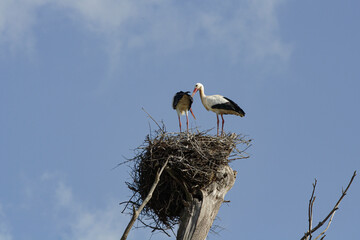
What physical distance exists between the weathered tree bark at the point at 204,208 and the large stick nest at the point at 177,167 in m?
0.10

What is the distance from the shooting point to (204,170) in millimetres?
7926

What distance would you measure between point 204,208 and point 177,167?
2.41 ft

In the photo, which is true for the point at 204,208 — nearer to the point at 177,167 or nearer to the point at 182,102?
the point at 177,167

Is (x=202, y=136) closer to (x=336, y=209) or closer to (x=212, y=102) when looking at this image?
(x=212, y=102)

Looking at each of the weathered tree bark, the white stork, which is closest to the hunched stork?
the white stork

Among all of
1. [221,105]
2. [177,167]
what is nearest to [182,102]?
[221,105]

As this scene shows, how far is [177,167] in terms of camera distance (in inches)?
312

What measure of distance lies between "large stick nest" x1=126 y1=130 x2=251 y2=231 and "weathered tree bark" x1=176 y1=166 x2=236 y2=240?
100 millimetres

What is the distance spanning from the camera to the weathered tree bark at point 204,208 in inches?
293

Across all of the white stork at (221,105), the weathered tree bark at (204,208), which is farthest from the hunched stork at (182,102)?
the weathered tree bark at (204,208)

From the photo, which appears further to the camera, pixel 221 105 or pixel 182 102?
pixel 182 102

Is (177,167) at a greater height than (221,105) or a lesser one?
lesser

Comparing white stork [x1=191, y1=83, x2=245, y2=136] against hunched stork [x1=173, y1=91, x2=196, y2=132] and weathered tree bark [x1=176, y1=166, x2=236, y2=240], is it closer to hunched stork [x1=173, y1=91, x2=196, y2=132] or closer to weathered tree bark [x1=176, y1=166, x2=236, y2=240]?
hunched stork [x1=173, y1=91, x2=196, y2=132]

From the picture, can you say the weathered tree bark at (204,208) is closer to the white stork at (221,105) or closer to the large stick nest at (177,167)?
the large stick nest at (177,167)
